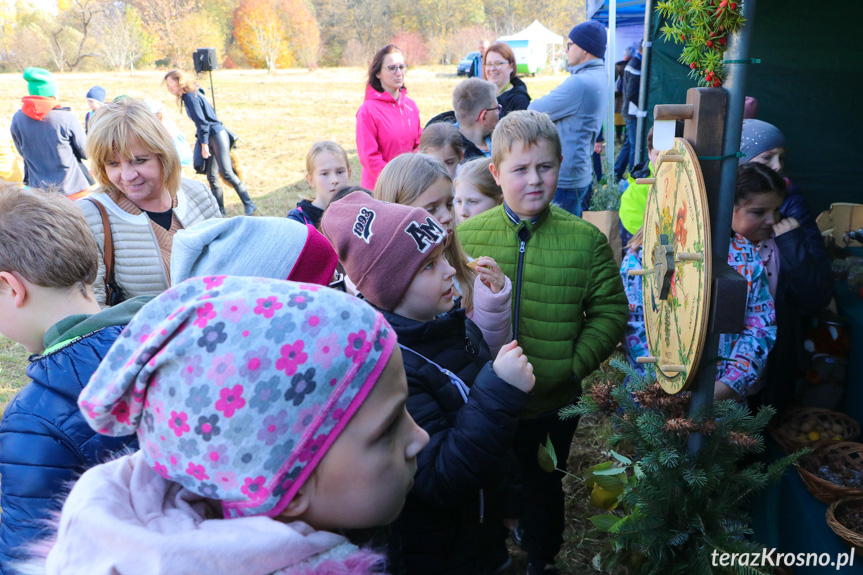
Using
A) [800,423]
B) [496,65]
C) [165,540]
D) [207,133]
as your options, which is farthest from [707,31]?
[207,133]

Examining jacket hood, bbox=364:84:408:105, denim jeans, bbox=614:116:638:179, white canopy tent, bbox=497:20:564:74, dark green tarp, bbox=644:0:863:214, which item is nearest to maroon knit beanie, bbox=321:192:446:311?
jacket hood, bbox=364:84:408:105

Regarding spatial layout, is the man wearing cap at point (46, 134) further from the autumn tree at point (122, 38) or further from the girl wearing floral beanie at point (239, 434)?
the autumn tree at point (122, 38)

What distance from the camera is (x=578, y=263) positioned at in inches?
87.0

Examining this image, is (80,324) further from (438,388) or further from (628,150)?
(628,150)

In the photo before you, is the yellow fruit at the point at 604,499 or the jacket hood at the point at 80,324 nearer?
the jacket hood at the point at 80,324

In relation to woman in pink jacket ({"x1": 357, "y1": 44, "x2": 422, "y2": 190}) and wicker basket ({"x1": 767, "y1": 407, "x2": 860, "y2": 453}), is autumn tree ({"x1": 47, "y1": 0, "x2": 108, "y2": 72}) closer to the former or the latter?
woman in pink jacket ({"x1": 357, "y1": 44, "x2": 422, "y2": 190})

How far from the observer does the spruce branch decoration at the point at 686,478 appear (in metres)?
1.56

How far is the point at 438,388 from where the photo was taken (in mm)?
1539

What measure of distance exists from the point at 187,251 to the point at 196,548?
1.04 meters

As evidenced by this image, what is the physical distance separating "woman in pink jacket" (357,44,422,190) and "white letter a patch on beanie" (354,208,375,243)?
10.4 feet

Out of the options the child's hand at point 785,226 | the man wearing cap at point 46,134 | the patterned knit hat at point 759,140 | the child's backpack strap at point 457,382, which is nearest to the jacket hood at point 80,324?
the child's backpack strap at point 457,382

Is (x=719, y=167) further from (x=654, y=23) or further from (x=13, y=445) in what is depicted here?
(x=654, y=23)

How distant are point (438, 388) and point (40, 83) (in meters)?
6.49

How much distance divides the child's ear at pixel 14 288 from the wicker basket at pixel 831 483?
7.62 ft
